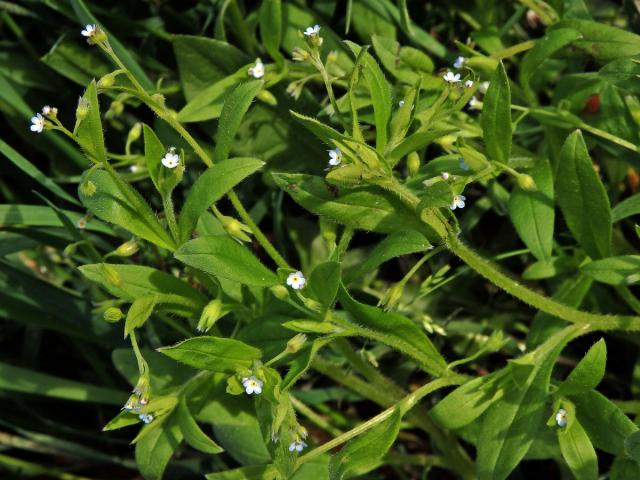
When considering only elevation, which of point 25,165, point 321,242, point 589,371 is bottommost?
point 321,242

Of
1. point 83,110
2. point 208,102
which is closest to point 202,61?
point 208,102

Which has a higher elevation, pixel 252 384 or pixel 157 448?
Result: pixel 252 384

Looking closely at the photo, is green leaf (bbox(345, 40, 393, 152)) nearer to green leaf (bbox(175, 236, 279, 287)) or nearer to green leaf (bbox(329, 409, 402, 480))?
green leaf (bbox(175, 236, 279, 287))

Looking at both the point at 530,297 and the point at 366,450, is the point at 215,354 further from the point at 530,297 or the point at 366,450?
the point at 530,297

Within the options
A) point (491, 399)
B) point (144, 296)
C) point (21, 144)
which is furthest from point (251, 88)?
point (21, 144)

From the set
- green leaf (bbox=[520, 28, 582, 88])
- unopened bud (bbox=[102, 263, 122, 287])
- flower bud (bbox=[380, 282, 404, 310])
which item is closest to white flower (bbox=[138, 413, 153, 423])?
unopened bud (bbox=[102, 263, 122, 287])

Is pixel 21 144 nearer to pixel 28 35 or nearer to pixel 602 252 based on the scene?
pixel 28 35

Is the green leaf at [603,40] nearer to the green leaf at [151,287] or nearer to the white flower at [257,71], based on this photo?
the white flower at [257,71]

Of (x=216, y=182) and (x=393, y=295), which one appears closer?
(x=216, y=182)

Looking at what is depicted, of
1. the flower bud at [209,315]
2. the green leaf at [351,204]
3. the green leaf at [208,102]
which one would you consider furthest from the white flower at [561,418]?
the green leaf at [208,102]
